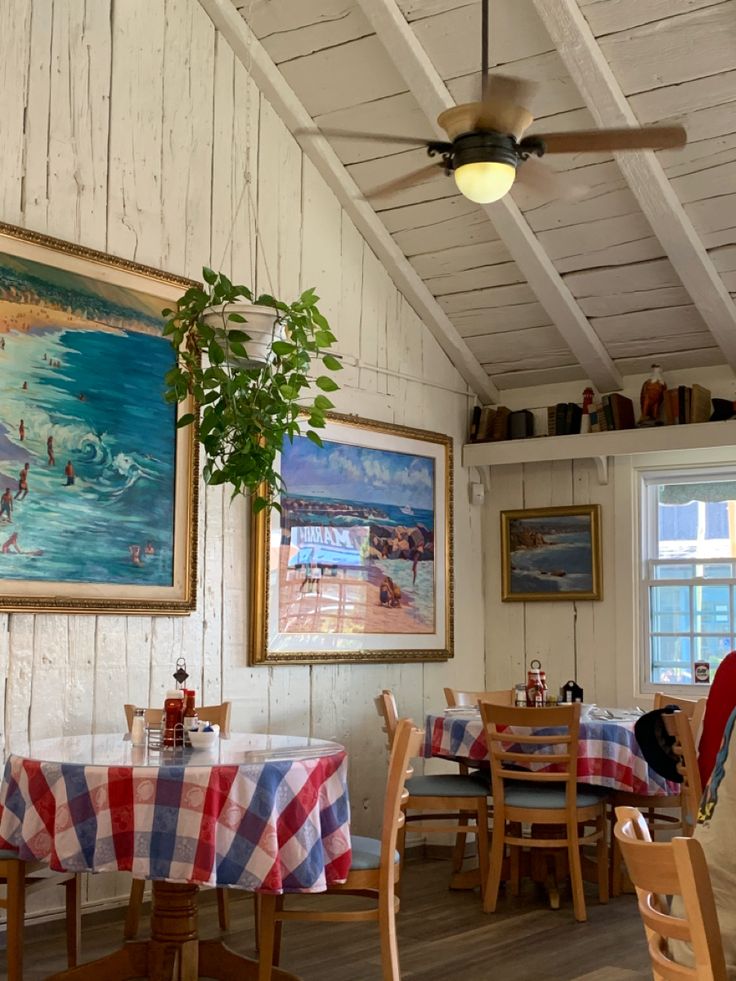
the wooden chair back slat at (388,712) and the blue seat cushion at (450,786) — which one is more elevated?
the wooden chair back slat at (388,712)

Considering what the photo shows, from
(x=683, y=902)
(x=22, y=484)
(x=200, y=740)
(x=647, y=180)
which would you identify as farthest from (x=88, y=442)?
(x=683, y=902)

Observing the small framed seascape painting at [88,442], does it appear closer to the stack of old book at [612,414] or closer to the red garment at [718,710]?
the stack of old book at [612,414]

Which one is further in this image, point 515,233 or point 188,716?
point 515,233

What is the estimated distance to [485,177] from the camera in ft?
13.1

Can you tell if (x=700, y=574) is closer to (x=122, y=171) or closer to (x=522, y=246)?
(x=522, y=246)

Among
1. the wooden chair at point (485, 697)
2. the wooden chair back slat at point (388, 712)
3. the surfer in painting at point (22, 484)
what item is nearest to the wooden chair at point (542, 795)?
the wooden chair back slat at point (388, 712)

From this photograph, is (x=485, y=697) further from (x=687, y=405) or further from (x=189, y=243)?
(x=189, y=243)

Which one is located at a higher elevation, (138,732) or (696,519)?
(696,519)

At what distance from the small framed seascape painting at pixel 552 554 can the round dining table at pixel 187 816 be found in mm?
3803

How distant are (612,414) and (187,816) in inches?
175

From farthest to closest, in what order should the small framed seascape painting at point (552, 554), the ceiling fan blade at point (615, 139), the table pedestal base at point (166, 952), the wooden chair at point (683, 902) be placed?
1. the small framed seascape painting at point (552, 554)
2. the table pedestal base at point (166, 952)
3. the ceiling fan blade at point (615, 139)
4. the wooden chair at point (683, 902)

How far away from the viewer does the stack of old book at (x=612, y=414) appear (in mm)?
7117

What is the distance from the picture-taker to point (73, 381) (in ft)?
17.2

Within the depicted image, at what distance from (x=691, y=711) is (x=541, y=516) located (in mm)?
2279
